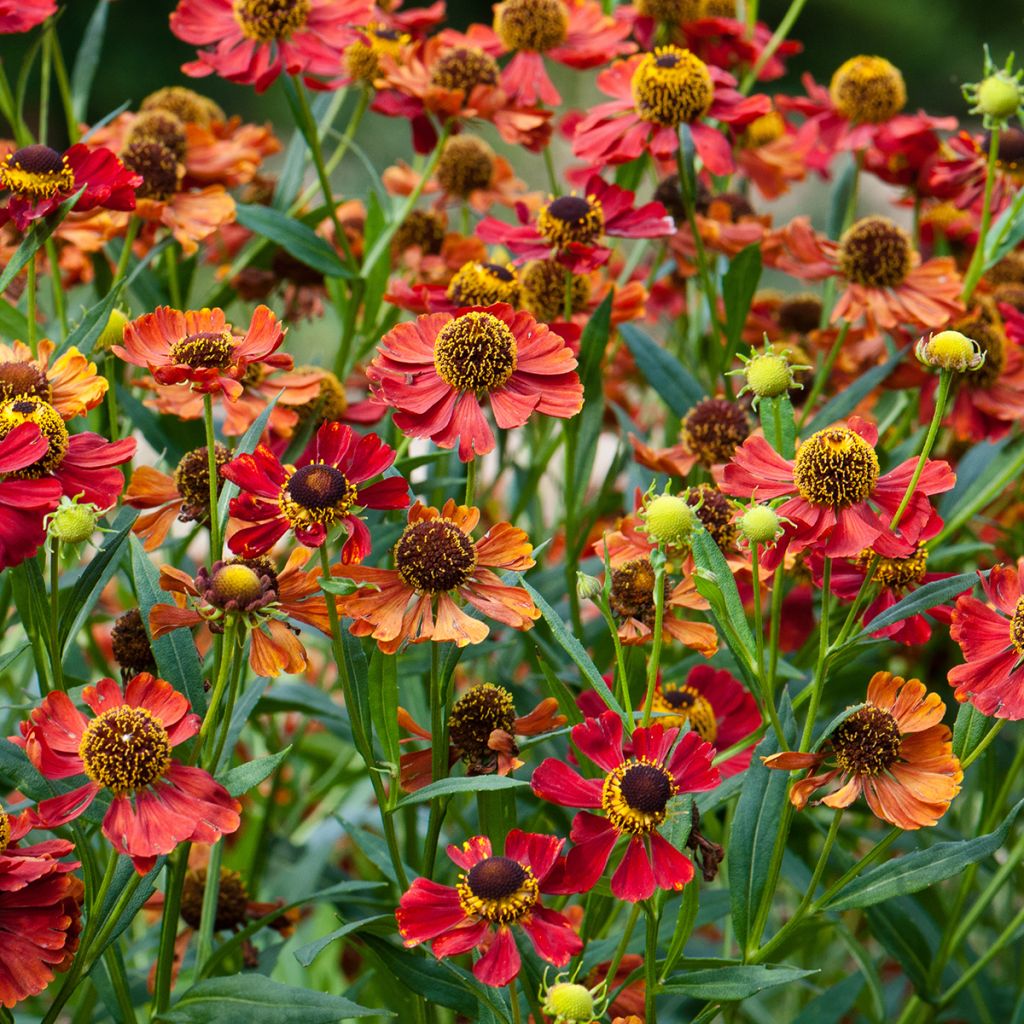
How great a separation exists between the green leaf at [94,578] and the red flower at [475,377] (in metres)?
0.16

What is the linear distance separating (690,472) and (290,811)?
0.54 m

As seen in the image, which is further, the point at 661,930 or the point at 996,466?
the point at 996,466

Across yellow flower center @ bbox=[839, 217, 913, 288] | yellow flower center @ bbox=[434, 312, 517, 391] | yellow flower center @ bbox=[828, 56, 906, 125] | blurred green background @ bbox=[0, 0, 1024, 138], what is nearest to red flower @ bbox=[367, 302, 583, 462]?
yellow flower center @ bbox=[434, 312, 517, 391]

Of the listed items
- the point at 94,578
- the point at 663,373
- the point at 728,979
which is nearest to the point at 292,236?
the point at 663,373

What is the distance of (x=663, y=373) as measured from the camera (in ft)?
3.49

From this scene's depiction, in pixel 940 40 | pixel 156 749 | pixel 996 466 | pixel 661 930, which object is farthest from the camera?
pixel 940 40

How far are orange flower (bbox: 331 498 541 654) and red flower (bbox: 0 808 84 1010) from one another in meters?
0.19

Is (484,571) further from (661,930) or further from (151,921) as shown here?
(151,921)

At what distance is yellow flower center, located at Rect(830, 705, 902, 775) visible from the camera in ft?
2.46

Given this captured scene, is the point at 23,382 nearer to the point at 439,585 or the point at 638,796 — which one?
the point at 439,585

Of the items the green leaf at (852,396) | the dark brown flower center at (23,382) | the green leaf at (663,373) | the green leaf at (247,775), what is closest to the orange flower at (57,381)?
the dark brown flower center at (23,382)

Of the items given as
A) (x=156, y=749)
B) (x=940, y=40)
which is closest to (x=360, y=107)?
(x=156, y=749)

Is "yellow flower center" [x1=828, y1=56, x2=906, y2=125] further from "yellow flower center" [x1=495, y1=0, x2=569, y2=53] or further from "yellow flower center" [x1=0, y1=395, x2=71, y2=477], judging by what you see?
"yellow flower center" [x1=0, y1=395, x2=71, y2=477]

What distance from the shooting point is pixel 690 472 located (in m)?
1.05
